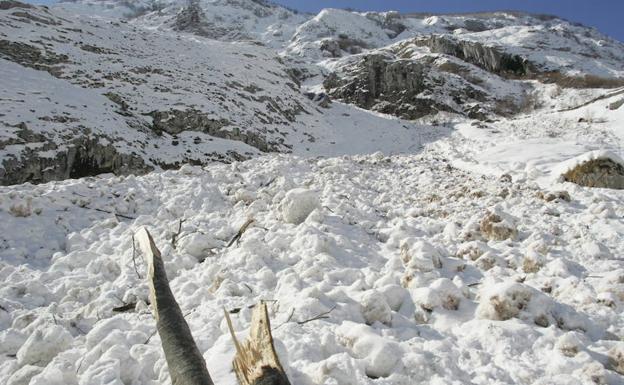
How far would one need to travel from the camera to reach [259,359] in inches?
98.2

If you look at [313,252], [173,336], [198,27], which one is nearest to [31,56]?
[313,252]

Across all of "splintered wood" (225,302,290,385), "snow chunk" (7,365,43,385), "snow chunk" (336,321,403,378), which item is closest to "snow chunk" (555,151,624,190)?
"snow chunk" (336,321,403,378)

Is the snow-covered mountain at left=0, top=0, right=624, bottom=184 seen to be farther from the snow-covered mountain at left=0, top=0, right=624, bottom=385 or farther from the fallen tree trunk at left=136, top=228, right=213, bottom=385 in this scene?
the fallen tree trunk at left=136, top=228, right=213, bottom=385

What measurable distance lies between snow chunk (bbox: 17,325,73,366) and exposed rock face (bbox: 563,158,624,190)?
922cm

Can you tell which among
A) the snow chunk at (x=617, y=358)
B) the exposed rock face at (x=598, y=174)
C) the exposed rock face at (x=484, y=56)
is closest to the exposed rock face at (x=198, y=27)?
the exposed rock face at (x=484, y=56)

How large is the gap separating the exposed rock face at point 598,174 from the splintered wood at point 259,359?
8.20m

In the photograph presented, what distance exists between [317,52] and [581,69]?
42.2 meters

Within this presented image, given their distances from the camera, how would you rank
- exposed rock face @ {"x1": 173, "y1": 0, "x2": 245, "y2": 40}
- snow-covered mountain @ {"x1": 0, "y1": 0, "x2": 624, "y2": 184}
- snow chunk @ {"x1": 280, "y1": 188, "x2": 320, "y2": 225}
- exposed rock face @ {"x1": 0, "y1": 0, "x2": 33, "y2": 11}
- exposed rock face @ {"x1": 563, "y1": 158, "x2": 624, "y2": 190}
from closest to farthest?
snow chunk @ {"x1": 280, "y1": 188, "x2": 320, "y2": 225} → exposed rock face @ {"x1": 563, "y1": 158, "x2": 624, "y2": 190} → snow-covered mountain @ {"x1": 0, "y1": 0, "x2": 624, "y2": 184} → exposed rock face @ {"x1": 0, "y1": 0, "x2": 33, "y2": 11} → exposed rock face @ {"x1": 173, "y1": 0, "x2": 245, "y2": 40}

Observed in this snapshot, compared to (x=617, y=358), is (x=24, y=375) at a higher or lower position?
lower

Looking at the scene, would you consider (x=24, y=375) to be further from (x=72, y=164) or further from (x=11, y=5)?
(x=11, y=5)

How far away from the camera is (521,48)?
58.7 metres

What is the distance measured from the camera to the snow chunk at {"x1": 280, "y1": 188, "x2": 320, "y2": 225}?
641 centimetres

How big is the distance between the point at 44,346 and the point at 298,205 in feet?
13.0

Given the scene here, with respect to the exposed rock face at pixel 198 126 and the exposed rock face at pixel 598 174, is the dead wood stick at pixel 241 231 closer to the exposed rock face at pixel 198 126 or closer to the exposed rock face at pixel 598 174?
the exposed rock face at pixel 598 174
